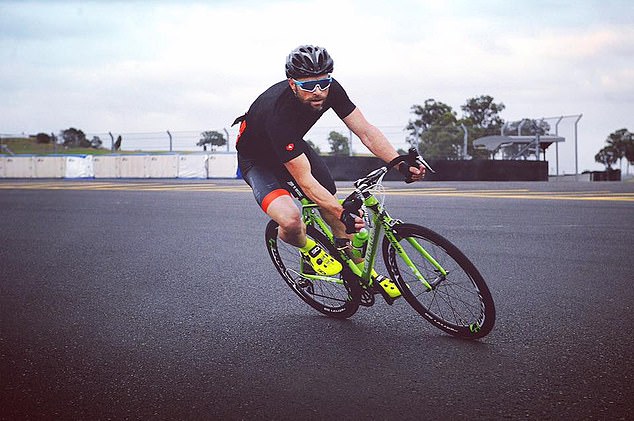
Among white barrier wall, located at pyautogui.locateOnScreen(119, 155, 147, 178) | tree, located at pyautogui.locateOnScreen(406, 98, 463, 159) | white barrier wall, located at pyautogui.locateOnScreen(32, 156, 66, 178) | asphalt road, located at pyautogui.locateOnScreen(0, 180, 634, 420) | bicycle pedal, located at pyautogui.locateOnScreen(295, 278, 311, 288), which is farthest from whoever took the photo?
white barrier wall, located at pyautogui.locateOnScreen(32, 156, 66, 178)

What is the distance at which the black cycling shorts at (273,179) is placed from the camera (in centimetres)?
452

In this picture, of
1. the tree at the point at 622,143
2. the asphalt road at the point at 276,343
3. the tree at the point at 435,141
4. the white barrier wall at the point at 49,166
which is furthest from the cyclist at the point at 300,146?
the tree at the point at 622,143

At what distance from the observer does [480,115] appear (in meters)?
88.0

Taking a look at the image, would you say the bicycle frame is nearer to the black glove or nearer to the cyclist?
the cyclist

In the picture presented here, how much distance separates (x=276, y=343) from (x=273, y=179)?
3.85 ft

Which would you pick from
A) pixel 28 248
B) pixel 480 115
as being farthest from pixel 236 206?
pixel 480 115

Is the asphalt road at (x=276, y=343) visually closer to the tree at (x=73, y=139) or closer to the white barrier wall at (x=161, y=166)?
the white barrier wall at (x=161, y=166)

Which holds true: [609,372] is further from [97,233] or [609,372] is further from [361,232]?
[97,233]

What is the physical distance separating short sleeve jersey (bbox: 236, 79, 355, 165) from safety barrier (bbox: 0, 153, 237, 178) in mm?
27619

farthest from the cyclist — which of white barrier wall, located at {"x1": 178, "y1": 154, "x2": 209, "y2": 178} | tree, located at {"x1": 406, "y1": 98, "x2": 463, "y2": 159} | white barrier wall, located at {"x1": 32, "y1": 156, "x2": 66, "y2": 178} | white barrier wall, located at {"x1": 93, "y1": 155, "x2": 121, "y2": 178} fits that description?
white barrier wall, located at {"x1": 32, "y1": 156, "x2": 66, "y2": 178}

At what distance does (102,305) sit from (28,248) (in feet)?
12.2

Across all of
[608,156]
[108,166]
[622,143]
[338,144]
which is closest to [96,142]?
[108,166]

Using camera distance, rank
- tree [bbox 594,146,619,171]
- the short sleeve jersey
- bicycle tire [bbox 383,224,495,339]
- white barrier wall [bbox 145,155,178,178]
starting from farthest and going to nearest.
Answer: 1. tree [bbox 594,146,619,171]
2. white barrier wall [bbox 145,155,178,178]
3. the short sleeve jersey
4. bicycle tire [bbox 383,224,495,339]

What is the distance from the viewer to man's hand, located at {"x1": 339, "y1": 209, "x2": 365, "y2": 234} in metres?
3.80
